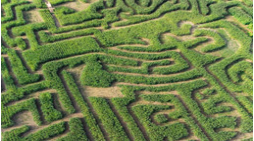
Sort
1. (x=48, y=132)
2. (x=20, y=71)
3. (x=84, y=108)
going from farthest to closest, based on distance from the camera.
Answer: (x=20, y=71), (x=84, y=108), (x=48, y=132)

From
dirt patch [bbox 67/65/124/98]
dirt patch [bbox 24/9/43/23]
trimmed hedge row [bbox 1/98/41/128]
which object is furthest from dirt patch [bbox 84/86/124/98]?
dirt patch [bbox 24/9/43/23]

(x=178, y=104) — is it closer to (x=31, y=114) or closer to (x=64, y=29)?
(x=31, y=114)

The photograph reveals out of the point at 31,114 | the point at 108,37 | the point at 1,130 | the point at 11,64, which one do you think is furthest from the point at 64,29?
the point at 1,130

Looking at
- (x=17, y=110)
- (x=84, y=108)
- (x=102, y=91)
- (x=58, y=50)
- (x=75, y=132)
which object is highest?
(x=58, y=50)

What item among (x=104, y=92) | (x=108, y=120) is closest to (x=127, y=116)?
(x=108, y=120)

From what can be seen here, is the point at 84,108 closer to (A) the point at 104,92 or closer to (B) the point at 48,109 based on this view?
(A) the point at 104,92

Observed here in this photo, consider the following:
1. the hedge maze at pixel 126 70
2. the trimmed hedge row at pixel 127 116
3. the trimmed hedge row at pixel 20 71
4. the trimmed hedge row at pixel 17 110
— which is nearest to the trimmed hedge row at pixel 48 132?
the hedge maze at pixel 126 70

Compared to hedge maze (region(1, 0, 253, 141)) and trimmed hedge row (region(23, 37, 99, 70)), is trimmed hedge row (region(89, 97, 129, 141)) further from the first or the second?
trimmed hedge row (region(23, 37, 99, 70))
